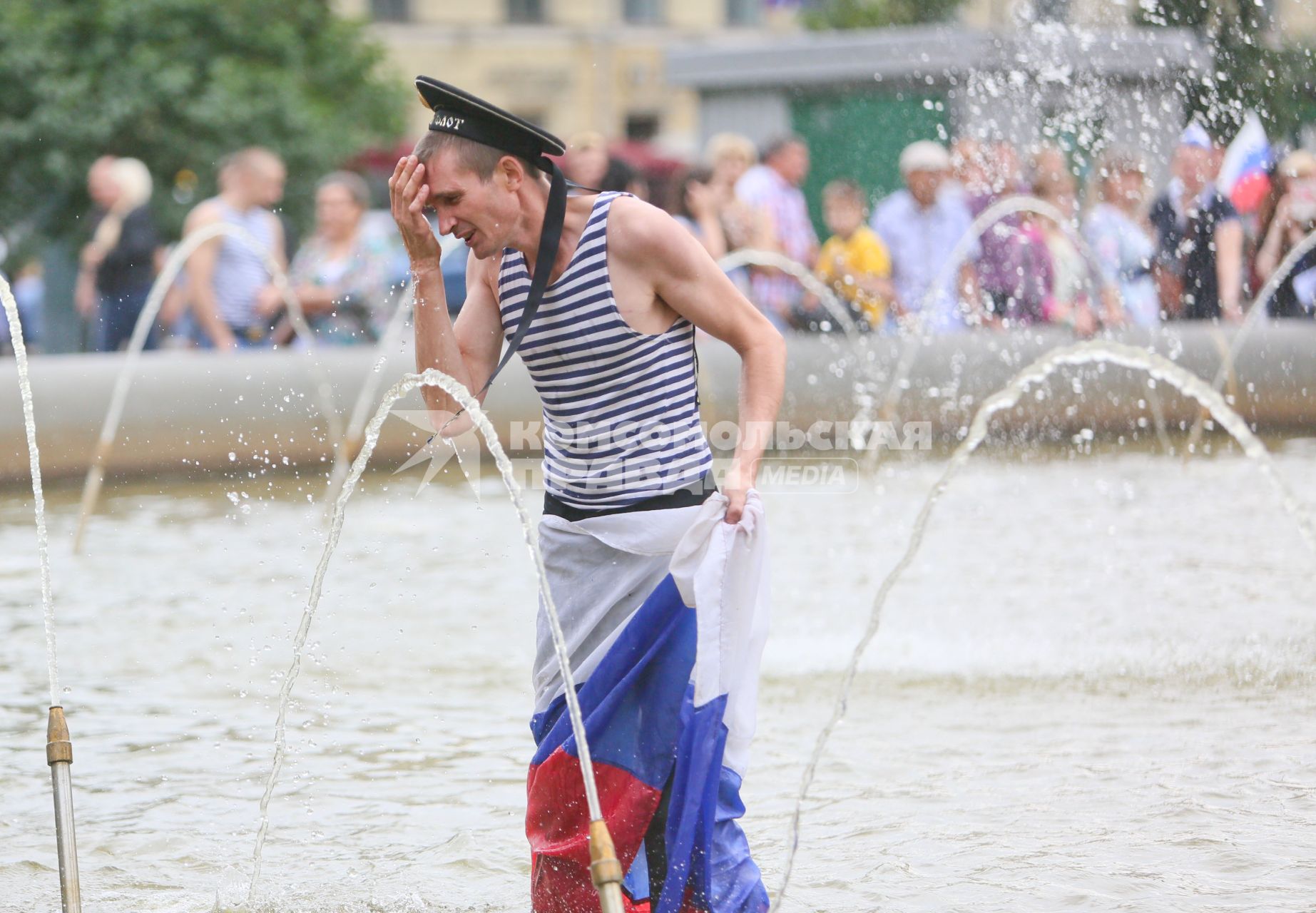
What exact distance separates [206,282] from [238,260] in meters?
0.22

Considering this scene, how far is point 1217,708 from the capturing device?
5.90 meters

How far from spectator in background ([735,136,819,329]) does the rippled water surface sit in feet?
8.96

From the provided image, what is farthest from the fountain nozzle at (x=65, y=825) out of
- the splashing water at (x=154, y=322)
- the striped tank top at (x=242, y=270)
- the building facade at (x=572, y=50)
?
the building facade at (x=572, y=50)

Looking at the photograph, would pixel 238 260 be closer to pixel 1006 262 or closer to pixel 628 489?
pixel 1006 262

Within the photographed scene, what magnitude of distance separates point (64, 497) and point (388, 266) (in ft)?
8.51

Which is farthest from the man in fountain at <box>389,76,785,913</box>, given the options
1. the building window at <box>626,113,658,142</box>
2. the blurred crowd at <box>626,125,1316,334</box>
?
the building window at <box>626,113,658,142</box>

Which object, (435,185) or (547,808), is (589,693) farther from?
(435,185)

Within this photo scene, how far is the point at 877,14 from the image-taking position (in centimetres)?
3603

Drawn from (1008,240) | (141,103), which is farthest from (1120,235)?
(141,103)

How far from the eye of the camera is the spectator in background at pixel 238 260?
11383 millimetres

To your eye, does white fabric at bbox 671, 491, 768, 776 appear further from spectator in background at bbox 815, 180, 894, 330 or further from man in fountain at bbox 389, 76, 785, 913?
spectator in background at bbox 815, 180, 894, 330

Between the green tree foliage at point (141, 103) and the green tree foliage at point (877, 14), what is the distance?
14919mm

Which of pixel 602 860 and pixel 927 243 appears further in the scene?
pixel 927 243

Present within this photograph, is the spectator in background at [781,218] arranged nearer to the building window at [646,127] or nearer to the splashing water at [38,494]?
the splashing water at [38,494]
